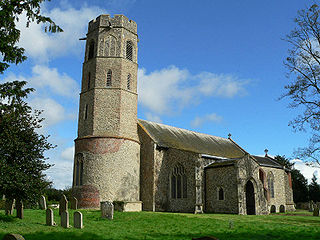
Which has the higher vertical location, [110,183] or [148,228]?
[110,183]

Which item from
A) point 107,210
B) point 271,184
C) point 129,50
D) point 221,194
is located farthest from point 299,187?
point 107,210

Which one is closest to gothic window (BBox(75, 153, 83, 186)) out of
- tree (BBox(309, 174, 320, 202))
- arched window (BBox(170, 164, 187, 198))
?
arched window (BBox(170, 164, 187, 198))

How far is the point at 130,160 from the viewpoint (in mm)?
25312

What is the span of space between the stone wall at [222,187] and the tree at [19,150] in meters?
14.0

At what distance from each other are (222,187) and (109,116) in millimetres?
11272

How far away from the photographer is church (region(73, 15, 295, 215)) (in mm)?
23734

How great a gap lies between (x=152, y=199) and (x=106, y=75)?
11721 mm

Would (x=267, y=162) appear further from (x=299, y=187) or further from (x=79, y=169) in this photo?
(x=79, y=169)

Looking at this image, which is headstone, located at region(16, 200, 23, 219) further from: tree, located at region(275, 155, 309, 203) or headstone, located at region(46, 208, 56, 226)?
tree, located at region(275, 155, 309, 203)

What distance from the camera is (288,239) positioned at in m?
11.2

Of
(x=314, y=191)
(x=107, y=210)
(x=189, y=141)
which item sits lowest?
(x=107, y=210)

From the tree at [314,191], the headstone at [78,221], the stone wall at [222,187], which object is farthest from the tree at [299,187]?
the headstone at [78,221]

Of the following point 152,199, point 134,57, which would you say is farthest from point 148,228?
point 134,57

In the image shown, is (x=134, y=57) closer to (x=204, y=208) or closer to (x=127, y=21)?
(x=127, y=21)
